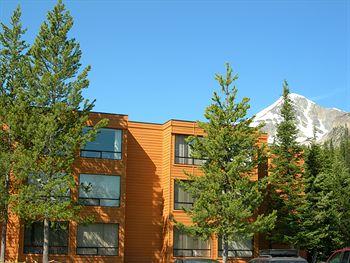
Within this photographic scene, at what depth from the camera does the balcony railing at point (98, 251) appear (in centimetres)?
3606

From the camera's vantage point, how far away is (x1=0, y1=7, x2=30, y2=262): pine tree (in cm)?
3241

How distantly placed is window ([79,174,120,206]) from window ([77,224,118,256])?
58.7 inches

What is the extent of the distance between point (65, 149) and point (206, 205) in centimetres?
865

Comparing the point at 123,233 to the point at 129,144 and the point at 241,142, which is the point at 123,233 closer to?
the point at 129,144

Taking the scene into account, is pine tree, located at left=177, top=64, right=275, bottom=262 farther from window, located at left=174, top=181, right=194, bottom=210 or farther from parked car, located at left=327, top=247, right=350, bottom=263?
parked car, located at left=327, top=247, right=350, bottom=263

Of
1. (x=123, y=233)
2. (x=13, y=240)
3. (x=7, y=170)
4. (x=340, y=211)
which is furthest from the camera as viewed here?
(x=340, y=211)

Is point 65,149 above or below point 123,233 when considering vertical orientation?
above

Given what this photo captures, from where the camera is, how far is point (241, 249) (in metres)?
40.2

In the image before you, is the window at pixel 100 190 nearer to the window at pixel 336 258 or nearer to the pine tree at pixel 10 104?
the pine tree at pixel 10 104

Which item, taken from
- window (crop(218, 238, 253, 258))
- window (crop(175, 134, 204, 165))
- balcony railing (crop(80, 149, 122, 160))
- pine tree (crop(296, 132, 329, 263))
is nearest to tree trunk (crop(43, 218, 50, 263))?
balcony railing (crop(80, 149, 122, 160))

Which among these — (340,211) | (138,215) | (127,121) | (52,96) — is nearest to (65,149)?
(52,96)

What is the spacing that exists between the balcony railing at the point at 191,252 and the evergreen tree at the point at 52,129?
8.06 meters

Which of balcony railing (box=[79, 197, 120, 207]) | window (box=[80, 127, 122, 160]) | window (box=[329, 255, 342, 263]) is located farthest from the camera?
window (box=[80, 127, 122, 160])

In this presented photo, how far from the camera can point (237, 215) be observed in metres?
33.0
